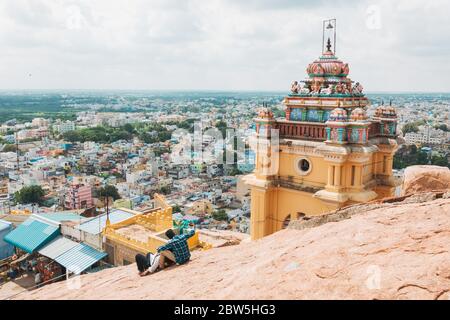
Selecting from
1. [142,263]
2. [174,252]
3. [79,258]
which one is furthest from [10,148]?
[174,252]

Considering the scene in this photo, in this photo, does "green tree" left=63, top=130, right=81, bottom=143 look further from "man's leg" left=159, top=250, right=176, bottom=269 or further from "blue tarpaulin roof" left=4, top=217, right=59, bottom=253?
"man's leg" left=159, top=250, right=176, bottom=269

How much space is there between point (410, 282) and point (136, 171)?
4625cm

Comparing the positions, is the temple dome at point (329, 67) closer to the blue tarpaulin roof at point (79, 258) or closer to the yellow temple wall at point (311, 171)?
the yellow temple wall at point (311, 171)

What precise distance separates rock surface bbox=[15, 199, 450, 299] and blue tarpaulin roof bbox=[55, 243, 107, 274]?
29.6 feet

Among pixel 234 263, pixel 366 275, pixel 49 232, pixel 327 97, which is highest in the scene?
pixel 327 97

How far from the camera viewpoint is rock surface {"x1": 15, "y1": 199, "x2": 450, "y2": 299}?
4.03m

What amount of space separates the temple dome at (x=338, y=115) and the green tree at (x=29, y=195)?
110 feet

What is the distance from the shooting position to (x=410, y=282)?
155 inches

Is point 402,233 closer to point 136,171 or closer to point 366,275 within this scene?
point 366,275

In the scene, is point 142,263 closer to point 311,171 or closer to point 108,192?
point 311,171

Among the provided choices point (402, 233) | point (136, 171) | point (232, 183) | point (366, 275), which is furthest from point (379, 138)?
point (136, 171)

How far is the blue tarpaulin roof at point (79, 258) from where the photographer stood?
1531 centimetres

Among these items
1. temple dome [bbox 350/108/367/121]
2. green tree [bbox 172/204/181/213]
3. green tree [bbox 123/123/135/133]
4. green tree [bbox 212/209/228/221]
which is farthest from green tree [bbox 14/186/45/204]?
green tree [bbox 123/123/135/133]

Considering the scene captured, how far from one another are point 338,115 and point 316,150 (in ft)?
3.67
